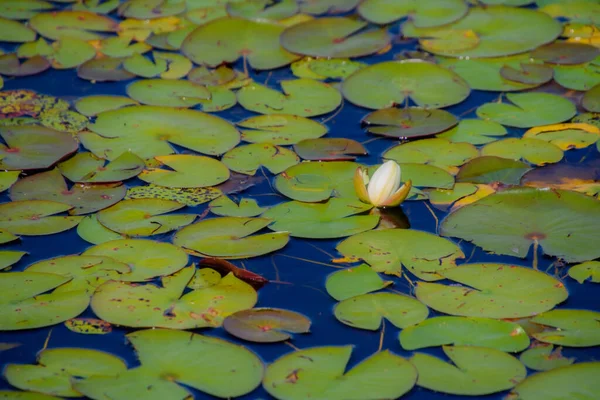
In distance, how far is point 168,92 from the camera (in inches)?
168

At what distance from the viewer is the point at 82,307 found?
280 cm

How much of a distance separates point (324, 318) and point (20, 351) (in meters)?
1.09

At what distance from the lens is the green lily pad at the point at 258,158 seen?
144 inches

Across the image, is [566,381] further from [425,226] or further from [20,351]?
[20,351]

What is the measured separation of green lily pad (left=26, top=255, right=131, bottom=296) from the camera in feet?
9.51

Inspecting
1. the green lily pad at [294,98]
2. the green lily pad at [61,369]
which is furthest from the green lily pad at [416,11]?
the green lily pad at [61,369]

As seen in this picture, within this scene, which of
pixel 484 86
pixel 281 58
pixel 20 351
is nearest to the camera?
pixel 20 351

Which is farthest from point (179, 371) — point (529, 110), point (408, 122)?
point (529, 110)

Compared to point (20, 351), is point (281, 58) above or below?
above

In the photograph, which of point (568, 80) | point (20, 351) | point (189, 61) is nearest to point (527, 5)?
point (568, 80)

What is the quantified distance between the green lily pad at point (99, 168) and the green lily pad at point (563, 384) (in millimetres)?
2053

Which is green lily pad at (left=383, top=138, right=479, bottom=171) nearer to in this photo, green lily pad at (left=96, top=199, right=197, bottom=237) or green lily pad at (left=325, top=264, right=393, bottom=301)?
green lily pad at (left=325, top=264, right=393, bottom=301)

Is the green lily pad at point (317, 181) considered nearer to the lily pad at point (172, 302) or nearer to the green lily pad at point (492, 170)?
the green lily pad at point (492, 170)

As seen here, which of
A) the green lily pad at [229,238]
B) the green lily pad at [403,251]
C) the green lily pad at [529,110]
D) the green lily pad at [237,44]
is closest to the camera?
the green lily pad at [403,251]
